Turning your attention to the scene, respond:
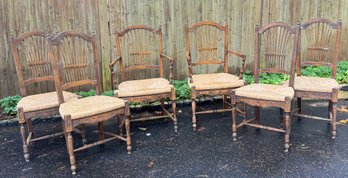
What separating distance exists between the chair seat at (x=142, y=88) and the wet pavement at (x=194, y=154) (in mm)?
559

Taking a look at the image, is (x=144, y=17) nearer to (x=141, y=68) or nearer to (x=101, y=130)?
(x=141, y=68)

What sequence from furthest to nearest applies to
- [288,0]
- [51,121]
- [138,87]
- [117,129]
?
[288,0]
[51,121]
[117,129]
[138,87]

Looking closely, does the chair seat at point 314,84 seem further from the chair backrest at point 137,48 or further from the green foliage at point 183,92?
the chair backrest at point 137,48

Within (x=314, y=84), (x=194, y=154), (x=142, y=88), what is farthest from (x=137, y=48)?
(x=314, y=84)

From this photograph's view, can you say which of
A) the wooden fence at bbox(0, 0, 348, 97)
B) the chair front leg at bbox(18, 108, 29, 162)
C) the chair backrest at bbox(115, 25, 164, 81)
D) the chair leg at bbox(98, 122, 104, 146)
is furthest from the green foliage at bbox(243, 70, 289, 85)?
the chair front leg at bbox(18, 108, 29, 162)

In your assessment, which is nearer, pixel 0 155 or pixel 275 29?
pixel 0 155

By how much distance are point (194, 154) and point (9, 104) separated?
9.25 ft

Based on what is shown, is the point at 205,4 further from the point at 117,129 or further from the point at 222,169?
the point at 222,169

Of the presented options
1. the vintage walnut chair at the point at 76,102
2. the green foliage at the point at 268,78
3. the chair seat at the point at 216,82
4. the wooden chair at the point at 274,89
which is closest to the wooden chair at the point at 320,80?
the wooden chair at the point at 274,89

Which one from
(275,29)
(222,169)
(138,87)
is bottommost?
(222,169)

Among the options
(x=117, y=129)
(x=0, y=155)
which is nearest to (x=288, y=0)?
(x=117, y=129)

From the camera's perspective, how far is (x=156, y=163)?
11.7 feet

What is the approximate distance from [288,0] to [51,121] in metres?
4.25

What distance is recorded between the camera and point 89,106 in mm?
3543
